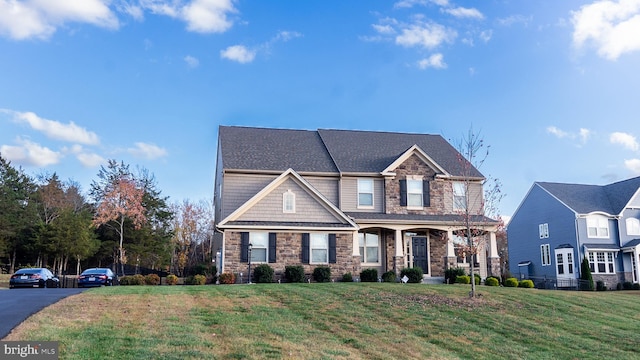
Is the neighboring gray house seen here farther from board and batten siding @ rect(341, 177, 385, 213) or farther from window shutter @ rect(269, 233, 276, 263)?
window shutter @ rect(269, 233, 276, 263)

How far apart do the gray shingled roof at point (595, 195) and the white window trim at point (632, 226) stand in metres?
1.15

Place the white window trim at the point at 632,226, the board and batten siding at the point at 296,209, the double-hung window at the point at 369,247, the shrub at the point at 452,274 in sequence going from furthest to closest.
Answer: the white window trim at the point at 632,226 → the double-hung window at the point at 369,247 → the shrub at the point at 452,274 → the board and batten siding at the point at 296,209

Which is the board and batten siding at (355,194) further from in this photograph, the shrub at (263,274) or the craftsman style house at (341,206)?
the shrub at (263,274)

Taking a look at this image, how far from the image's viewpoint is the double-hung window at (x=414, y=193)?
30188 mm

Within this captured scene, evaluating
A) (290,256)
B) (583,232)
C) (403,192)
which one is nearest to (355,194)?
(403,192)

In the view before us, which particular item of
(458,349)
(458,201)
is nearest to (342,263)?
(458,201)

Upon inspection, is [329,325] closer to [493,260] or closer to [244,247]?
[244,247]

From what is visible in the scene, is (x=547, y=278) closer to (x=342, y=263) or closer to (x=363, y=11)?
(x=342, y=263)

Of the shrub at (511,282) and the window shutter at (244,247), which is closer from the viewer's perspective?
the window shutter at (244,247)

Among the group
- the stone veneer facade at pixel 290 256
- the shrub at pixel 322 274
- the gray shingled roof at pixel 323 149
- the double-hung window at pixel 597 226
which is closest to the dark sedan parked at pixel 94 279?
the stone veneer facade at pixel 290 256

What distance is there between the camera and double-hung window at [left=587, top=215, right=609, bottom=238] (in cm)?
3847

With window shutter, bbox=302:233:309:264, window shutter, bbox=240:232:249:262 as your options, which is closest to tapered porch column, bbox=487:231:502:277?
window shutter, bbox=302:233:309:264

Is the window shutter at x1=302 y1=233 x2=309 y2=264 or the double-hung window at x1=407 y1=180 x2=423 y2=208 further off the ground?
the double-hung window at x1=407 y1=180 x2=423 y2=208

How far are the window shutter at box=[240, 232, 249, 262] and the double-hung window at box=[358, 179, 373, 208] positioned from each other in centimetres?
709
